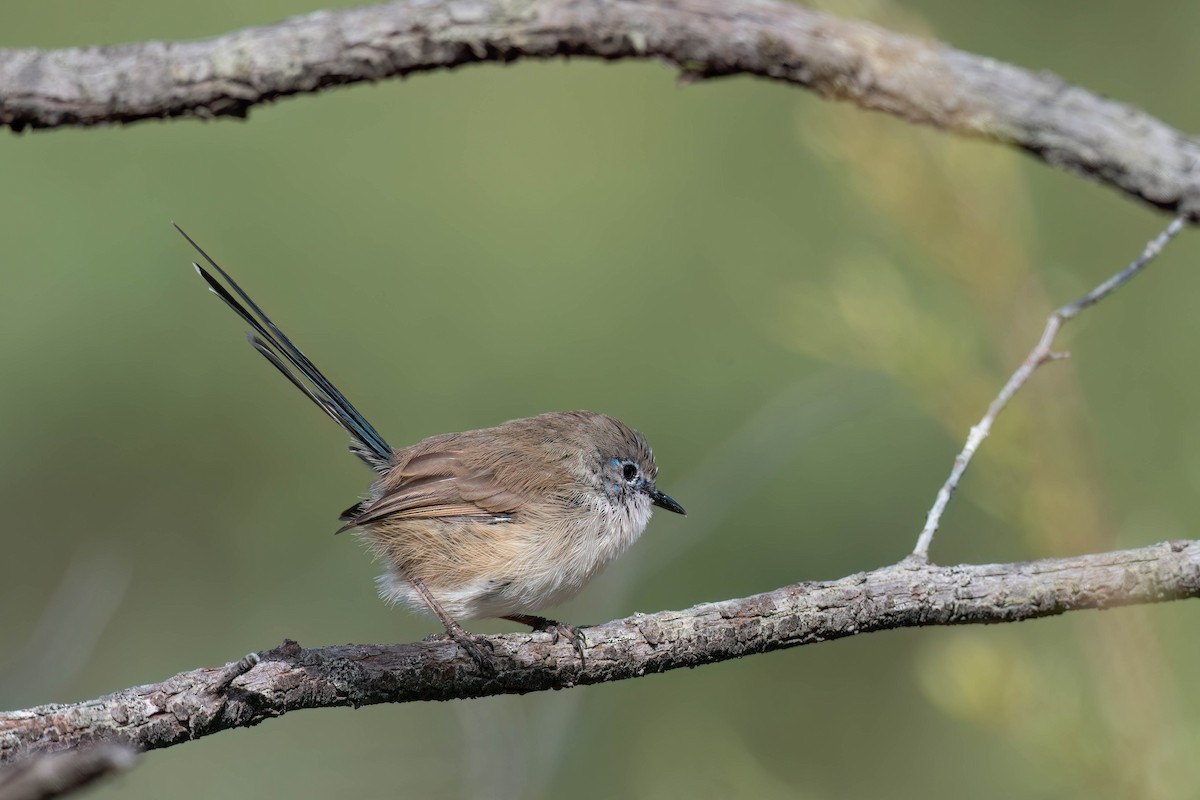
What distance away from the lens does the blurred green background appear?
214 inches

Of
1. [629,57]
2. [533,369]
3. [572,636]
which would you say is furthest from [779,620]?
[533,369]

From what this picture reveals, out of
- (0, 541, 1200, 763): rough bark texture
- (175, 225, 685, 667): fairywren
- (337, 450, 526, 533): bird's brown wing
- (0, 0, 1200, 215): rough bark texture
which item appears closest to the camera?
(0, 541, 1200, 763): rough bark texture

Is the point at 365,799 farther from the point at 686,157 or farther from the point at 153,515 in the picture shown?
the point at 686,157

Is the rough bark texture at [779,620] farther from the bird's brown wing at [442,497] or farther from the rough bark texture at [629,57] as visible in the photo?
the rough bark texture at [629,57]

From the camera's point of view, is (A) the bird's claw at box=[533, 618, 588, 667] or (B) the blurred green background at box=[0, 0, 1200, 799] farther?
(B) the blurred green background at box=[0, 0, 1200, 799]

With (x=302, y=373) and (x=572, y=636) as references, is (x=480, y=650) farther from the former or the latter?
(x=302, y=373)

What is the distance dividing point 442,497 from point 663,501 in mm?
950

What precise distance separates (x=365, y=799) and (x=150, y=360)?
4.10m

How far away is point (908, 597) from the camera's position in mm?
2934

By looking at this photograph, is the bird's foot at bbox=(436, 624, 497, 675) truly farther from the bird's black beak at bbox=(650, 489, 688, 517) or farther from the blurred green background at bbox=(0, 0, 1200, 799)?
the bird's black beak at bbox=(650, 489, 688, 517)

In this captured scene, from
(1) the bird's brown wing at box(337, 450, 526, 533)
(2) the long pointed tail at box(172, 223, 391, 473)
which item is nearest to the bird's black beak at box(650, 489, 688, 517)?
(1) the bird's brown wing at box(337, 450, 526, 533)

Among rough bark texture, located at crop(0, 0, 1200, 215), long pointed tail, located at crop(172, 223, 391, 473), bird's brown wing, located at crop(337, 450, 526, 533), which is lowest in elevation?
bird's brown wing, located at crop(337, 450, 526, 533)

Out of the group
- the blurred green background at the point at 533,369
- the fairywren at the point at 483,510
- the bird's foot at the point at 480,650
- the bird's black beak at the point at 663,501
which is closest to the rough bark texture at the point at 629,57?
the blurred green background at the point at 533,369

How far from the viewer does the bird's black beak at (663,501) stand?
454 centimetres
